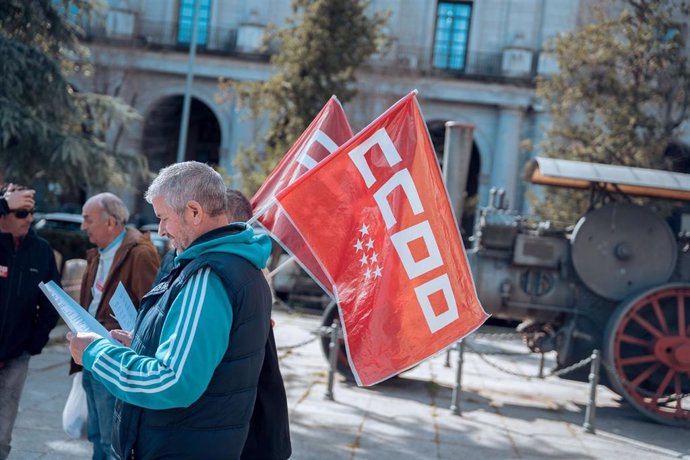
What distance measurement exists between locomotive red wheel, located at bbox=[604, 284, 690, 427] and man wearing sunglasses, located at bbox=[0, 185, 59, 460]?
5861 millimetres

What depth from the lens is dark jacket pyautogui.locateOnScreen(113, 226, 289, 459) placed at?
2807 millimetres

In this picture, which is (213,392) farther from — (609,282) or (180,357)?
(609,282)

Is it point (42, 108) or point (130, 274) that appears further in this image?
point (42, 108)

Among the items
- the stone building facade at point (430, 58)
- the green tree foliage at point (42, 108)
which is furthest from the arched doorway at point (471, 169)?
the green tree foliage at point (42, 108)

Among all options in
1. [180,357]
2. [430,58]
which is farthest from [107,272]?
[430,58]

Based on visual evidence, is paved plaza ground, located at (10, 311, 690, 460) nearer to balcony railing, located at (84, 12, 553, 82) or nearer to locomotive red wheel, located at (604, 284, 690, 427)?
locomotive red wheel, located at (604, 284, 690, 427)

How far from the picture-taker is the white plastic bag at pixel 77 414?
203 inches

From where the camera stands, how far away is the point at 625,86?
670 inches

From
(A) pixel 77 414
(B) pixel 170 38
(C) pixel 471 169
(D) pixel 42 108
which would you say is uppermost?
(B) pixel 170 38

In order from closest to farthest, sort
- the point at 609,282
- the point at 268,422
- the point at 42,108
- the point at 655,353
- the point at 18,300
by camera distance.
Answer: the point at 268,422
the point at 18,300
the point at 655,353
the point at 609,282
the point at 42,108

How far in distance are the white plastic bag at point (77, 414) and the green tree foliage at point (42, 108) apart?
22.1ft

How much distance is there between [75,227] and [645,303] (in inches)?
568

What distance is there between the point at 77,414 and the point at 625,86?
14516mm

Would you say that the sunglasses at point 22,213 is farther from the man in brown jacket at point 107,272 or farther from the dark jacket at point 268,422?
the dark jacket at point 268,422
